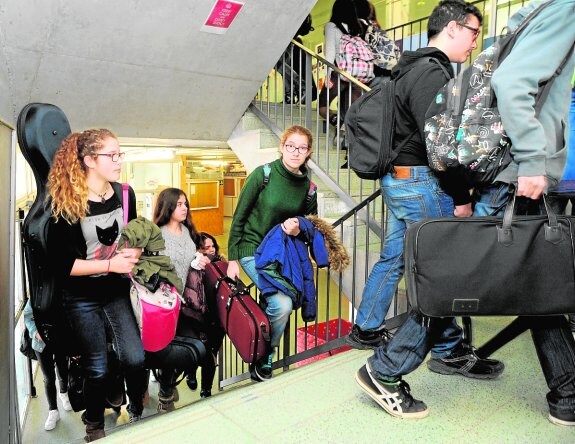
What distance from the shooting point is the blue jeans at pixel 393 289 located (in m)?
1.49

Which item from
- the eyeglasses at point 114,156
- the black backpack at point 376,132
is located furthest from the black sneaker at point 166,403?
the black backpack at point 376,132

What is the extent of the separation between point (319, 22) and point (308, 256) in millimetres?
6617

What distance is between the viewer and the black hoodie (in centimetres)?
160

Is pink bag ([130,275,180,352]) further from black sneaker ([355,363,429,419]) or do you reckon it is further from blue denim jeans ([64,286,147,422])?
black sneaker ([355,363,429,419])

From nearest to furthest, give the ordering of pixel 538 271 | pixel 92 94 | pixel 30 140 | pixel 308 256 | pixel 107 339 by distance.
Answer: pixel 538 271
pixel 107 339
pixel 30 140
pixel 308 256
pixel 92 94

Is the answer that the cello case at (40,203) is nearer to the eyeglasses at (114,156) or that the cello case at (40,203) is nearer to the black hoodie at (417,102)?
the eyeglasses at (114,156)

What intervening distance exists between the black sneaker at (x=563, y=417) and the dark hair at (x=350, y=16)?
3.64 metres

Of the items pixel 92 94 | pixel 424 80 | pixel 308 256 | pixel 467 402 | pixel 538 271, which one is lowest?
pixel 467 402

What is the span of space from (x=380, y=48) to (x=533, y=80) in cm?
328

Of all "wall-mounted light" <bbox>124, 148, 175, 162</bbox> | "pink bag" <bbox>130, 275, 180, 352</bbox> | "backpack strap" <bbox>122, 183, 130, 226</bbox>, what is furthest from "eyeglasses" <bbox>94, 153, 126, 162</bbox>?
"wall-mounted light" <bbox>124, 148, 175, 162</bbox>

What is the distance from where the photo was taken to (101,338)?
2.11m

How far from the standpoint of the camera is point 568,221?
4.45 feet

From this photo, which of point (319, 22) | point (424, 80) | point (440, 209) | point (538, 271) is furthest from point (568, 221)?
point (319, 22)

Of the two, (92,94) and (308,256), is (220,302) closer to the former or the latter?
(308,256)
